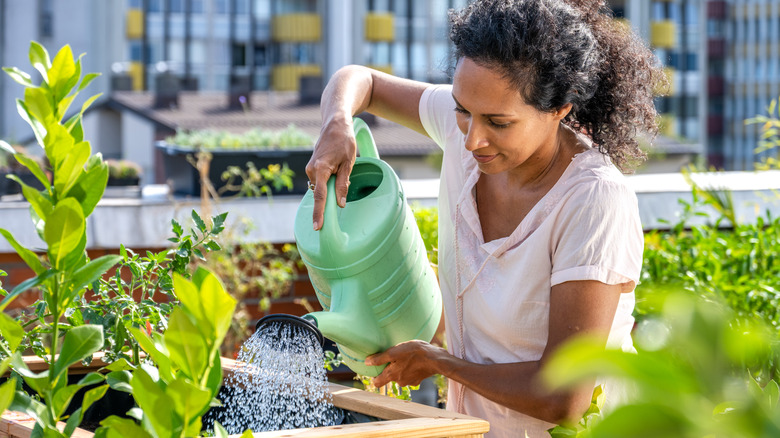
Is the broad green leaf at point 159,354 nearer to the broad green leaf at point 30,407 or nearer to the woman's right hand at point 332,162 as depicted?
the broad green leaf at point 30,407

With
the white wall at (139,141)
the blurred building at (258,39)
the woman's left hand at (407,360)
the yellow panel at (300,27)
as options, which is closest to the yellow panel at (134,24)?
the blurred building at (258,39)

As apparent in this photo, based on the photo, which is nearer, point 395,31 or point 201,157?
point 201,157

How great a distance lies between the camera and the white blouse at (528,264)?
1133mm

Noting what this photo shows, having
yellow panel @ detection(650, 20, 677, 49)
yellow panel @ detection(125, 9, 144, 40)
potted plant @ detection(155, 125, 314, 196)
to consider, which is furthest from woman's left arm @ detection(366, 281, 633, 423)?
yellow panel @ detection(650, 20, 677, 49)

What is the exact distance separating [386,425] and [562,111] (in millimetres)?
558

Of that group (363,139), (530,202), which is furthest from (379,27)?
(530,202)

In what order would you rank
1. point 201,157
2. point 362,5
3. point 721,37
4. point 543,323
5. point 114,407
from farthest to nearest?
point 721,37
point 362,5
point 201,157
point 543,323
point 114,407

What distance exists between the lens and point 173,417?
422 mm

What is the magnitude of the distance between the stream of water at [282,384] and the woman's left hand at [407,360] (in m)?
0.15

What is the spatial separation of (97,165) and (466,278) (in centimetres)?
83

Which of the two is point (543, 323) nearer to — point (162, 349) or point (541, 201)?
point (541, 201)

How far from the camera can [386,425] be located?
801mm

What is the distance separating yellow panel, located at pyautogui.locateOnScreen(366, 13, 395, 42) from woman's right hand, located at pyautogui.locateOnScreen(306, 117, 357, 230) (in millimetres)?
27630

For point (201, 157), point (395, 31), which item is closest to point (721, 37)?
point (395, 31)
